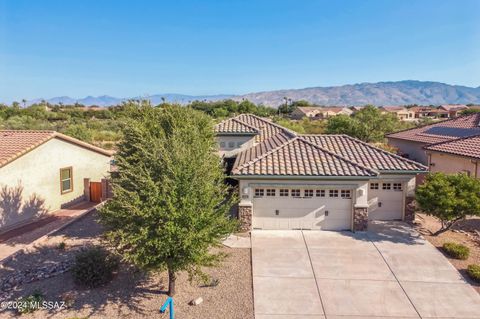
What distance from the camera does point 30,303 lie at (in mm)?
9023

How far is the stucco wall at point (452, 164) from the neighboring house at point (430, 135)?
221cm

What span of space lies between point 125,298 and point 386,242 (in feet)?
32.8

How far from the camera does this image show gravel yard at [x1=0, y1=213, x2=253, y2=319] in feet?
29.1

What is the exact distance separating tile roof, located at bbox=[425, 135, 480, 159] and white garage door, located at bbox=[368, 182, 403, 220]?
17.0 feet

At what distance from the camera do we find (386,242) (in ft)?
44.1

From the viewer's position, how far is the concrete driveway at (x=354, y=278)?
9.06 m

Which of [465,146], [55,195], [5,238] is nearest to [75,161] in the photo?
[55,195]

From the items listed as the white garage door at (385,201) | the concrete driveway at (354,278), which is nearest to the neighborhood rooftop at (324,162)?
the white garage door at (385,201)

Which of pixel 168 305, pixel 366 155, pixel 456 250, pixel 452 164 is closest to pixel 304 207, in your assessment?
pixel 366 155

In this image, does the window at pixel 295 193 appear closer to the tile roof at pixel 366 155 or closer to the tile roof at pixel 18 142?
the tile roof at pixel 366 155

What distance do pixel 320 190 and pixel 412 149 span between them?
55.5ft

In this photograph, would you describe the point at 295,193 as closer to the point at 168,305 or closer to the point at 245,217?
the point at 245,217

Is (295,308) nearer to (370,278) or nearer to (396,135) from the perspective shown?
(370,278)

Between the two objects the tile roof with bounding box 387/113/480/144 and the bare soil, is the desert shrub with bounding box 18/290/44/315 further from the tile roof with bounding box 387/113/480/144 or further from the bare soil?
the tile roof with bounding box 387/113/480/144
